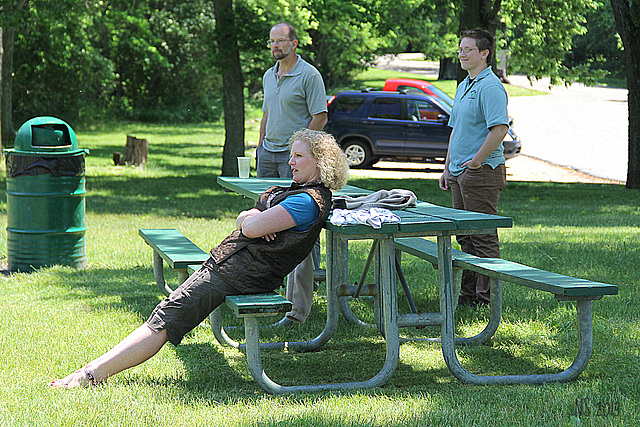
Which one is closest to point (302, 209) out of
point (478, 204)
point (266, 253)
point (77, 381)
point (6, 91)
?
point (266, 253)

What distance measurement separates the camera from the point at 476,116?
19.0 feet

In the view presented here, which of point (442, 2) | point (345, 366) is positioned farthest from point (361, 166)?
point (345, 366)

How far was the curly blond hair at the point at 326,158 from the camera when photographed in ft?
14.5

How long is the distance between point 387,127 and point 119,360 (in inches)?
613

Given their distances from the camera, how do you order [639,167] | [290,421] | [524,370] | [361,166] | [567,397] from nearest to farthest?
[290,421] → [567,397] → [524,370] → [639,167] → [361,166]

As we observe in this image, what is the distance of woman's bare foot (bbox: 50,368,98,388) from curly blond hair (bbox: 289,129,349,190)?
161 centimetres

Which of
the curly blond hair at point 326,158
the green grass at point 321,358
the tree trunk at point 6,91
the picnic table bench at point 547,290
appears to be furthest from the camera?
the tree trunk at point 6,91

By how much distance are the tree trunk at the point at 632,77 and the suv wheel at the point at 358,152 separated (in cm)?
629

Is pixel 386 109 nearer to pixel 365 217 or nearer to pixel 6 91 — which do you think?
pixel 6 91

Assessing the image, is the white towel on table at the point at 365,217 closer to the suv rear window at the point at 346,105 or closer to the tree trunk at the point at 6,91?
the suv rear window at the point at 346,105

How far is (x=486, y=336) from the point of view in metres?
5.31

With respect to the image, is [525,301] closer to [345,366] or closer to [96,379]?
[345,366]

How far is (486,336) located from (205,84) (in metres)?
29.5

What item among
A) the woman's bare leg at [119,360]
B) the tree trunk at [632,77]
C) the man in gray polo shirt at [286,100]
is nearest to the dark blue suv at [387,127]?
the tree trunk at [632,77]
